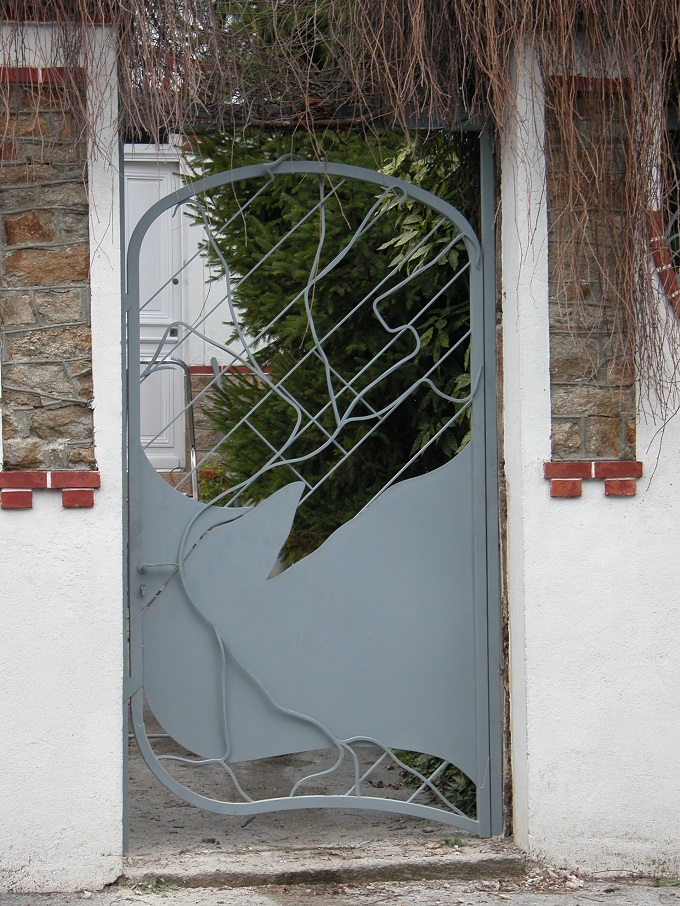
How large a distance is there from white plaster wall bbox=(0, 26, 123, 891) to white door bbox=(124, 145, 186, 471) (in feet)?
15.1

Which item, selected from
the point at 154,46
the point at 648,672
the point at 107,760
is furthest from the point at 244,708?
the point at 154,46

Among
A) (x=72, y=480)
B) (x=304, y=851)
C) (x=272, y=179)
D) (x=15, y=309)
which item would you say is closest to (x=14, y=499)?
(x=72, y=480)

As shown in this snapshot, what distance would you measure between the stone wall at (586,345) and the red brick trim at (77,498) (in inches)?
61.6

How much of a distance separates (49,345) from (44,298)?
0.15 meters

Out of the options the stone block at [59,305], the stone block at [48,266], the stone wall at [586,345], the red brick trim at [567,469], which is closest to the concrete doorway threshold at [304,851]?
the red brick trim at [567,469]

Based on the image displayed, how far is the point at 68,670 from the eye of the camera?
3236 millimetres

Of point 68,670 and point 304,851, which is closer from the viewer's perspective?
point 68,670

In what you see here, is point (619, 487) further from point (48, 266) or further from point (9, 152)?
point (9, 152)

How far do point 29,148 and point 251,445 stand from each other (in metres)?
2.74

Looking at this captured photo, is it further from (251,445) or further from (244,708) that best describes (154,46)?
(251,445)

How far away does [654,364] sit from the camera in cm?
348

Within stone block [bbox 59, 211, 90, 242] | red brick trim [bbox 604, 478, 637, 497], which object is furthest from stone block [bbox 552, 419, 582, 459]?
stone block [bbox 59, 211, 90, 242]

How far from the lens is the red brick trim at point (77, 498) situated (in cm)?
324

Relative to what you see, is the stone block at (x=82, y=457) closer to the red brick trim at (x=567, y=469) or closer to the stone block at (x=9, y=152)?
the stone block at (x=9, y=152)
